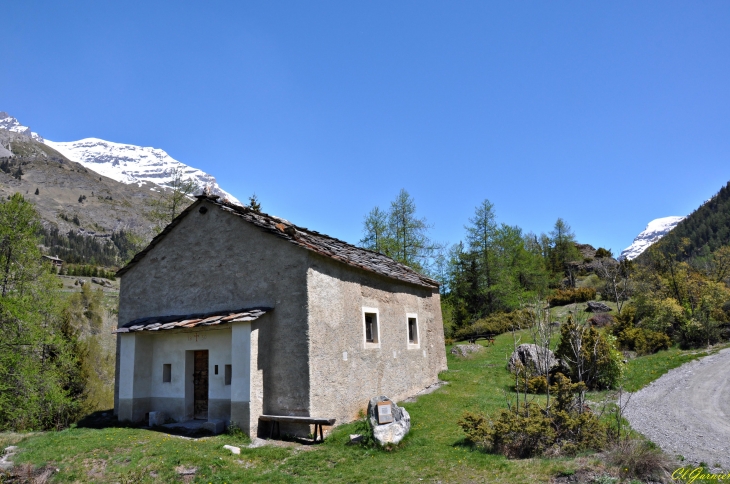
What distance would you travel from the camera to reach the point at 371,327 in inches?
592

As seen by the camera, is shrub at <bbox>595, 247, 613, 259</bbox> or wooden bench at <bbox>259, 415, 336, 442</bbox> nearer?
wooden bench at <bbox>259, 415, 336, 442</bbox>

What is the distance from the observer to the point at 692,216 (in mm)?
89500

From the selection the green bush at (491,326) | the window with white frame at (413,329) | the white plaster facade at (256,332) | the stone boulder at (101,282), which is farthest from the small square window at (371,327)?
the stone boulder at (101,282)

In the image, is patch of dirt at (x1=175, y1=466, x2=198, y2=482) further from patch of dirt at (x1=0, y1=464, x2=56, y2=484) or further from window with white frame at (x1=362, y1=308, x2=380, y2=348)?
window with white frame at (x1=362, y1=308, x2=380, y2=348)

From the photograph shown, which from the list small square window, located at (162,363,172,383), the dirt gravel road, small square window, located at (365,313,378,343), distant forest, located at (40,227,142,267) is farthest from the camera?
distant forest, located at (40,227,142,267)

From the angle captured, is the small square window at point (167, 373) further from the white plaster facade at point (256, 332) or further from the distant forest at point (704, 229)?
the distant forest at point (704, 229)

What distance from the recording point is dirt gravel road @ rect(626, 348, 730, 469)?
962cm

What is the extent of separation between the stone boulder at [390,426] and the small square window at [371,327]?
3858mm

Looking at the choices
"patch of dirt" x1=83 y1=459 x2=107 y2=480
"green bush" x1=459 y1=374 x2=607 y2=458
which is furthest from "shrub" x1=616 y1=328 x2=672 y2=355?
"patch of dirt" x1=83 y1=459 x2=107 y2=480

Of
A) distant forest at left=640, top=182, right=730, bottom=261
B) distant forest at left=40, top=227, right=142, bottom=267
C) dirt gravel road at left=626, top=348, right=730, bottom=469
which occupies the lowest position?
dirt gravel road at left=626, top=348, right=730, bottom=469

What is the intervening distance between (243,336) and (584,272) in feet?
186

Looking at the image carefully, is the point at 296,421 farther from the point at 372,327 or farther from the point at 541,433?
the point at 541,433

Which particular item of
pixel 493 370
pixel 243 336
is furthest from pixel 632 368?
pixel 243 336

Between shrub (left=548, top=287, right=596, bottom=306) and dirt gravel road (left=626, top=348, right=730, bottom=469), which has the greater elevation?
shrub (left=548, top=287, right=596, bottom=306)
